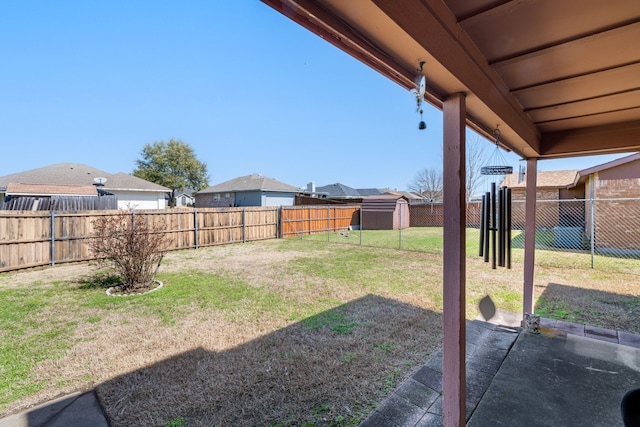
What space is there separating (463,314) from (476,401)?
108 cm

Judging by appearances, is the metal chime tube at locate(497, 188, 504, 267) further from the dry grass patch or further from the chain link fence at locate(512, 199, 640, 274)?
the chain link fence at locate(512, 199, 640, 274)

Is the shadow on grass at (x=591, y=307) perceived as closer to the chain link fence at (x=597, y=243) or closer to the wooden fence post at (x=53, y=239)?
the chain link fence at (x=597, y=243)

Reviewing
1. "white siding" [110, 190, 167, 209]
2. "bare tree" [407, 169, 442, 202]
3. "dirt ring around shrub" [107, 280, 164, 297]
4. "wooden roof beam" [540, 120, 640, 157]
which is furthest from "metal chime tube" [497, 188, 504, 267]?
"bare tree" [407, 169, 442, 202]

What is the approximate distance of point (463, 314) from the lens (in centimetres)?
142

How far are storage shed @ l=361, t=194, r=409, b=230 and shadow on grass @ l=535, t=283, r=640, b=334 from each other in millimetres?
12397

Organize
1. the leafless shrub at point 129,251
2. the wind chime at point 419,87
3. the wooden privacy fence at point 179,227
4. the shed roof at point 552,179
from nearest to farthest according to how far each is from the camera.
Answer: the wind chime at point 419,87
the leafless shrub at point 129,251
the wooden privacy fence at point 179,227
the shed roof at point 552,179

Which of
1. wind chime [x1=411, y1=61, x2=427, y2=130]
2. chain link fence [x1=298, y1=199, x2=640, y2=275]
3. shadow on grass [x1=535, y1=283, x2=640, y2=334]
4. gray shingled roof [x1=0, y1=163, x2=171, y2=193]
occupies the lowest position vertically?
shadow on grass [x1=535, y1=283, x2=640, y2=334]

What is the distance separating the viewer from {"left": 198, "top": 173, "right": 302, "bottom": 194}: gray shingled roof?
2117cm

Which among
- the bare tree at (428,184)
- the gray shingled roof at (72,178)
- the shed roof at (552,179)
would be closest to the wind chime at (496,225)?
the shed roof at (552,179)

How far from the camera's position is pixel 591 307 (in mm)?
3977

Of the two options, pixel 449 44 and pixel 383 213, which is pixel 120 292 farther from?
pixel 383 213

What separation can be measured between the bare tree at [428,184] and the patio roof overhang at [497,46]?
1187 inches

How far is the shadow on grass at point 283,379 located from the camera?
2012 millimetres

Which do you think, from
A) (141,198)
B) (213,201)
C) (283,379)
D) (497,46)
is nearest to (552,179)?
(497,46)
